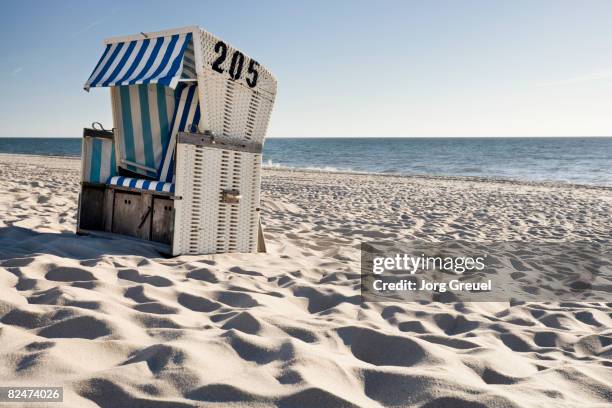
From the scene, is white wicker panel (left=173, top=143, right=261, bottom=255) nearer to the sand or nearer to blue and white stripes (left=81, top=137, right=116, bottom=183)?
the sand

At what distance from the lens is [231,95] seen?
12.6 feet

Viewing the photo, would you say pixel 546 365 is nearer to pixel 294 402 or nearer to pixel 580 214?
pixel 294 402

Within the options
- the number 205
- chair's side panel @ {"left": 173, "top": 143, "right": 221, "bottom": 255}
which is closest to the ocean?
the number 205

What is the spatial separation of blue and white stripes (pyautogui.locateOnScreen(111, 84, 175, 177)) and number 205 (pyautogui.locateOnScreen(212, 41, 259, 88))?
2.84 feet

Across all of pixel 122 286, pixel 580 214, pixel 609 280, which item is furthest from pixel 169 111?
pixel 580 214

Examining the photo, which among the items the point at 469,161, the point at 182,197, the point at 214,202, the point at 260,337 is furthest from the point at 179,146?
the point at 469,161

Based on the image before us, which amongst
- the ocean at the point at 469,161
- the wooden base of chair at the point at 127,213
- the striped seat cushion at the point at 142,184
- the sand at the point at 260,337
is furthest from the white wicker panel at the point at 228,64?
the ocean at the point at 469,161

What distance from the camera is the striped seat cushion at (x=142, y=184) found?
3.85 m

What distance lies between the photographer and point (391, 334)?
2.20 metres

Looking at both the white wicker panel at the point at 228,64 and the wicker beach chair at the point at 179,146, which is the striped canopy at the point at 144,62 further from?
the white wicker panel at the point at 228,64

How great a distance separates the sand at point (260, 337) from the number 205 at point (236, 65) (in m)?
1.55

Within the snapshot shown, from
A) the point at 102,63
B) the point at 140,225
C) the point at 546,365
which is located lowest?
the point at 546,365

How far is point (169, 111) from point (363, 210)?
4.15m

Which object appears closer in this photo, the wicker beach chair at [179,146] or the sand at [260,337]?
the sand at [260,337]
